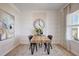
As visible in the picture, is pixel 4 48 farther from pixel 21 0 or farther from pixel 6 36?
pixel 21 0

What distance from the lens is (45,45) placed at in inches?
149

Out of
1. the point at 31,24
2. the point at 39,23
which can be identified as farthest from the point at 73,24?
the point at 31,24

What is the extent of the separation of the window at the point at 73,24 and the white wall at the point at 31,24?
1.30 feet

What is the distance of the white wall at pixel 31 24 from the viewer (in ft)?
11.7

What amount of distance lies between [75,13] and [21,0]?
1.88m

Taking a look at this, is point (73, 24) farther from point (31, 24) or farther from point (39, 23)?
point (31, 24)

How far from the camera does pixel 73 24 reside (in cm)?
367

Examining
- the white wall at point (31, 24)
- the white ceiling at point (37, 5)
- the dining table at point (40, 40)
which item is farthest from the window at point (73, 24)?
the dining table at point (40, 40)

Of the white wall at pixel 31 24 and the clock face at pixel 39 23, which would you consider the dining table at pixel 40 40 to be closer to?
the white wall at pixel 31 24

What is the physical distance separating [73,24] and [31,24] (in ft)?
4.17

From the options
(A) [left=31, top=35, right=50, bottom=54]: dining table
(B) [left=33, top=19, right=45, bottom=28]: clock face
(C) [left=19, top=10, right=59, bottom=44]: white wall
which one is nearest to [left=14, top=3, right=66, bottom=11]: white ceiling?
(C) [left=19, top=10, right=59, bottom=44]: white wall

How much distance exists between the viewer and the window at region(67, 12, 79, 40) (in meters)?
3.47

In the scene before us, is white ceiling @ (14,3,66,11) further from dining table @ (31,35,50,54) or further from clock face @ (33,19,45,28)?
dining table @ (31,35,50,54)

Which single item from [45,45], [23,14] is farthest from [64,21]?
[23,14]
